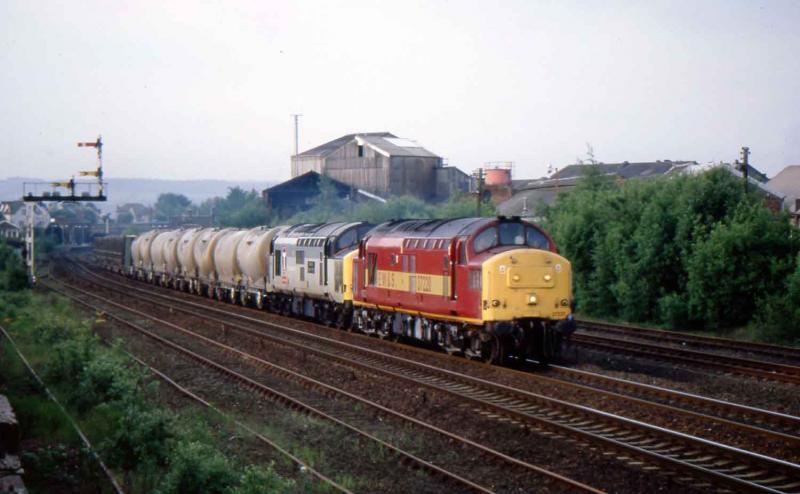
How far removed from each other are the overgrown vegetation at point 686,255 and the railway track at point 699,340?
1.44 meters

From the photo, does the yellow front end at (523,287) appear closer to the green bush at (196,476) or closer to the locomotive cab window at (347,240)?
the green bush at (196,476)

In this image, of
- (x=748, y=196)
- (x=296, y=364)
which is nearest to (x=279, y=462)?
(x=296, y=364)

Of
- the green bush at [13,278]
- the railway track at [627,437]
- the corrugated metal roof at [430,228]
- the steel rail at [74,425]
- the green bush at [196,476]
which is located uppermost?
the corrugated metal roof at [430,228]

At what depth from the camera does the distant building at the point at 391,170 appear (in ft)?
270

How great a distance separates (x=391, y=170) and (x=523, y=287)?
63.8 m

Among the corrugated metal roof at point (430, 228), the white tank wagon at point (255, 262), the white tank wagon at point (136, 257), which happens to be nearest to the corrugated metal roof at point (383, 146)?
the white tank wagon at point (136, 257)

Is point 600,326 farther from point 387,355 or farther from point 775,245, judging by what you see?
point 387,355

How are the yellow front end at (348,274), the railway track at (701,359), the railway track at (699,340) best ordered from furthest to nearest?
the yellow front end at (348,274) → the railway track at (699,340) → the railway track at (701,359)

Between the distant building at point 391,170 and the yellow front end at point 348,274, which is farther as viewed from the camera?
the distant building at point 391,170

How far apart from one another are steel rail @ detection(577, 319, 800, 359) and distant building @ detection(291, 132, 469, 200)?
172 ft

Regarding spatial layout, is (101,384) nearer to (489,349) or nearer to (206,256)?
(489,349)

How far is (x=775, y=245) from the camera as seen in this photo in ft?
86.7

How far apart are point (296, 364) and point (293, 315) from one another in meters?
13.3

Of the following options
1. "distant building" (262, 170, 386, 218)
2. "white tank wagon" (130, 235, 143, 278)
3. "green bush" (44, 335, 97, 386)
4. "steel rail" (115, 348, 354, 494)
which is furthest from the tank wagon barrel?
"distant building" (262, 170, 386, 218)
